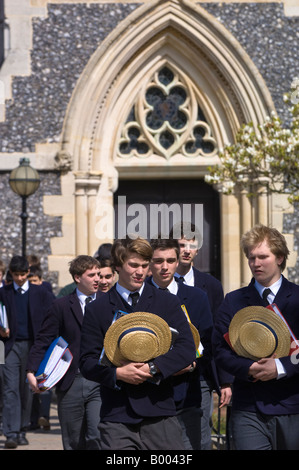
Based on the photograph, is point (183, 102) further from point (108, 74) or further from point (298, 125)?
point (298, 125)

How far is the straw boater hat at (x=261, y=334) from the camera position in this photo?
568 centimetres

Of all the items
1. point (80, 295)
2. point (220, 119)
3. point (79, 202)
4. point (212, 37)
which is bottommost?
point (80, 295)

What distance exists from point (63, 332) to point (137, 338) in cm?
232

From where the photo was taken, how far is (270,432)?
565cm

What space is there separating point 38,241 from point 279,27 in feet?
16.1

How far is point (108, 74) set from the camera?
609 inches

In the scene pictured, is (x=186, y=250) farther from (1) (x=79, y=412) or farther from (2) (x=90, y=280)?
(1) (x=79, y=412)

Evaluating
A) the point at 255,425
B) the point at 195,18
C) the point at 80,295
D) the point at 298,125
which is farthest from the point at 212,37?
the point at 255,425

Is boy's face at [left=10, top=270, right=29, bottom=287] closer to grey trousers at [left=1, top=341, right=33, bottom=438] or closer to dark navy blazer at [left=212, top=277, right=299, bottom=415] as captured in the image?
grey trousers at [left=1, top=341, right=33, bottom=438]

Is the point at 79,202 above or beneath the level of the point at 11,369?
above

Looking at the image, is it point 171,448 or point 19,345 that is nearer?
point 171,448

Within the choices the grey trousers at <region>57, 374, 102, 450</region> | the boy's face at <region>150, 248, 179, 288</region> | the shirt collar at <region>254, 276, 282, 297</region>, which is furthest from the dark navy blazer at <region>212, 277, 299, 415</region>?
the grey trousers at <region>57, 374, 102, 450</region>

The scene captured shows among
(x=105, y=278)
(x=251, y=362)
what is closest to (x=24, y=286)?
(x=105, y=278)
